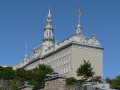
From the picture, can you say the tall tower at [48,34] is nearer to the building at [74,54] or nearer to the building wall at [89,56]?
the building at [74,54]

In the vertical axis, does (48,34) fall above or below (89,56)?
above

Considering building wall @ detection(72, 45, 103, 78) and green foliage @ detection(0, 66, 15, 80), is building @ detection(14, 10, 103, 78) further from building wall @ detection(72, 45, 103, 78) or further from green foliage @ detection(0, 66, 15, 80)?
green foliage @ detection(0, 66, 15, 80)

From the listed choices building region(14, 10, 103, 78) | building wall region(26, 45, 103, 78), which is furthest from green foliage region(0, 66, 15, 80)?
building wall region(26, 45, 103, 78)

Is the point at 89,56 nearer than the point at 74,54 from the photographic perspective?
No

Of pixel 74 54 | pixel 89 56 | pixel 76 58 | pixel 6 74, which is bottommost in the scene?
pixel 6 74

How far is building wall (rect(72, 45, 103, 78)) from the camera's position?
9069 cm

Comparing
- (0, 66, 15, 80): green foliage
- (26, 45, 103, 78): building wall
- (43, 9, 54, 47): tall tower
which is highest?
(43, 9, 54, 47): tall tower

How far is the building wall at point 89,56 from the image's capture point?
90.7 meters

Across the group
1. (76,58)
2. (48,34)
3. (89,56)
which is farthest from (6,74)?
(48,34)

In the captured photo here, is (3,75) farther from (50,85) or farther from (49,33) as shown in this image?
(49,33)

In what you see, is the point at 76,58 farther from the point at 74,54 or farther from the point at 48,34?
the point at 48,34

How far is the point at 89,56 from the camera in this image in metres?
93.0

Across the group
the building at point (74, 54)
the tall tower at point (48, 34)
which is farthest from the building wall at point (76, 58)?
the tall tower at point (48, 34)

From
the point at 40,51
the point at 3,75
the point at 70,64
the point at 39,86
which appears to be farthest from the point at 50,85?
the point at 40,51
